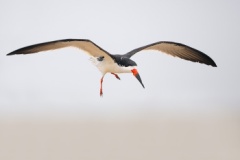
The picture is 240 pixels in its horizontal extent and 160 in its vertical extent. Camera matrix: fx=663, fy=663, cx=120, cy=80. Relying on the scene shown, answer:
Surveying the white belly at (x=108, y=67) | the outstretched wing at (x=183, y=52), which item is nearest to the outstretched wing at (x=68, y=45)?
the white belly at (x=108, y=67)

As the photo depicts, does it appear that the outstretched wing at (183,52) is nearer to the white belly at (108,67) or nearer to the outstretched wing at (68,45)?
the white belly at (108,67)

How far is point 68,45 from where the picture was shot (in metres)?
10.7

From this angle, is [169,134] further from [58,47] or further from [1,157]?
[58,47]

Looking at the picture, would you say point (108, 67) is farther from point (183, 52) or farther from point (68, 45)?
point (183, 52)

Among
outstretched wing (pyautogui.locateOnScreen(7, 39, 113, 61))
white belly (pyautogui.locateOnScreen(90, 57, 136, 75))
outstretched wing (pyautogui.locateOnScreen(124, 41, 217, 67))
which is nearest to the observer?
outstretched wing (pyautogui.locateOnScreen(7, 39, 113, 61))

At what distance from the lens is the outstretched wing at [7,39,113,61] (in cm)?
1038

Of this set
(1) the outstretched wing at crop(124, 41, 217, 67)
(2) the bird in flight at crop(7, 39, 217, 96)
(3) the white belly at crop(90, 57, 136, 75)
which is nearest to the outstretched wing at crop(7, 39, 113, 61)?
(2) the bird in flight at crop(7, 39, 217, 96)

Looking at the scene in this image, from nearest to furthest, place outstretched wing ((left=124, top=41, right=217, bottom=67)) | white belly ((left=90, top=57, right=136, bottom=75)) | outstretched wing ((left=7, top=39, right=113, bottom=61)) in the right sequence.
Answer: outstretched wing ((left=7, top=39, right=113, bottom=61)) < white belly ((left=90, top=57, right=136, bottom=75)) < outstretched wing ((left=124, top=41, right=217, bottom=67))

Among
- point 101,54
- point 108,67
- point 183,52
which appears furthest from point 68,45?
point 183,52

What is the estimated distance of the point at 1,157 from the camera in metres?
24.5

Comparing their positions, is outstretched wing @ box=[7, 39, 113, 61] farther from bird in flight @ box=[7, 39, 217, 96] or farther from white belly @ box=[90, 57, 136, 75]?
A: white belly @ box=[90, 57, 136, 75]

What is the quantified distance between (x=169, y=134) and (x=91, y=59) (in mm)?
21257

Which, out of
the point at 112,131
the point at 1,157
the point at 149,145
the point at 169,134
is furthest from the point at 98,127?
the point at 1,157

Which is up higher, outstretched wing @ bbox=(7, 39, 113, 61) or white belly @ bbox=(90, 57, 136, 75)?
outstretched wing @ bbox=(7, 39, 113, 61)
